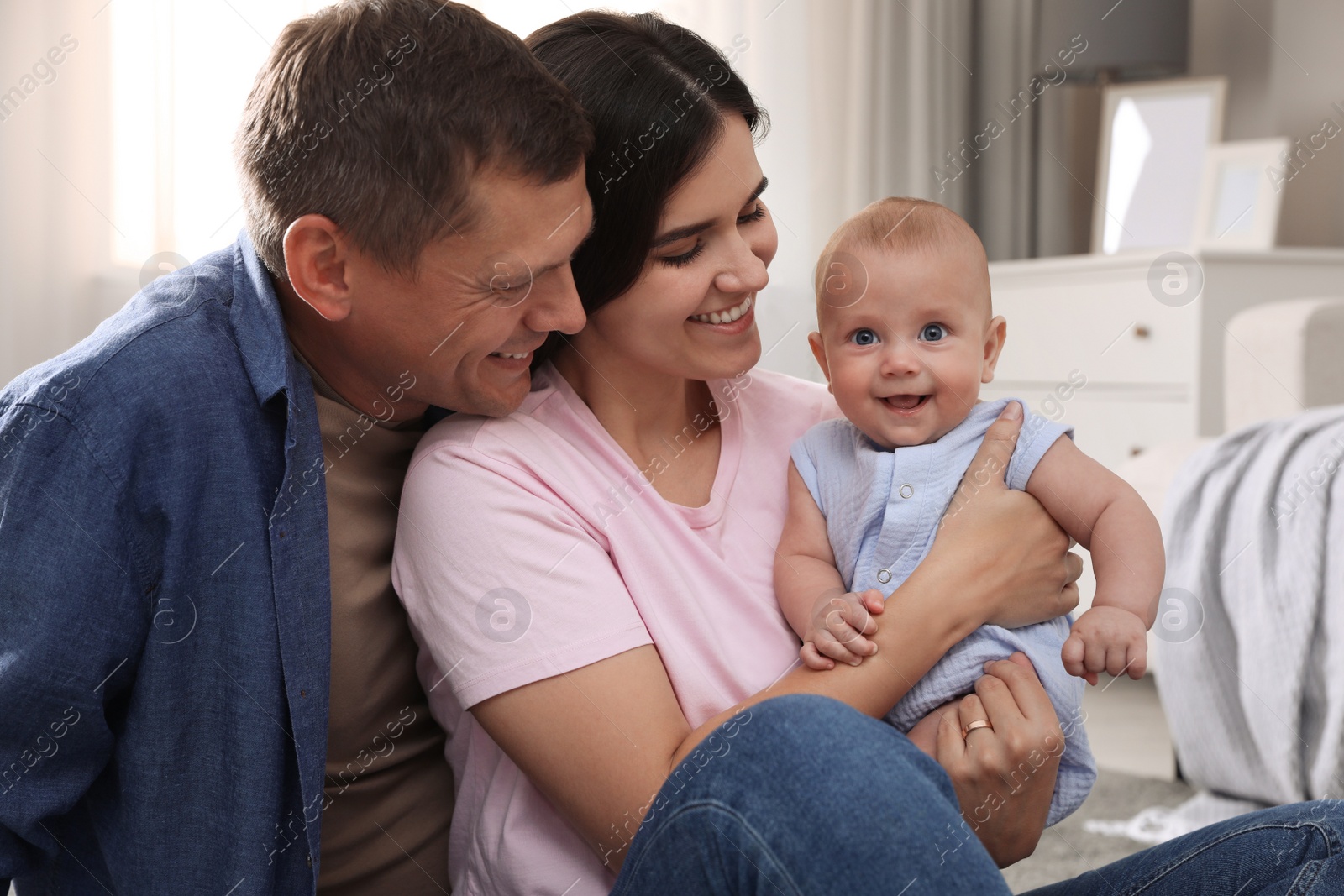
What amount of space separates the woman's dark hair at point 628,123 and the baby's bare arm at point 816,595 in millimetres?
286

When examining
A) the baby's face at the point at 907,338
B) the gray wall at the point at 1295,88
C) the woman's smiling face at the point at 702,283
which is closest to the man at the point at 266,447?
the woman's smiling face at the point at 702,283

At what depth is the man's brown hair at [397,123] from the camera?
0.96m

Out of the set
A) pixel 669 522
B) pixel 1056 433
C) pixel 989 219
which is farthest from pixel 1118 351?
pixel 669 522

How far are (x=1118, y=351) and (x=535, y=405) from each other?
2464 mm

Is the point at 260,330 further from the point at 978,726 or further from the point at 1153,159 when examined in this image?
the point at 1153,159

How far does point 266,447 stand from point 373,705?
274 mm

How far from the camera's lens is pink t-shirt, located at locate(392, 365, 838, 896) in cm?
96

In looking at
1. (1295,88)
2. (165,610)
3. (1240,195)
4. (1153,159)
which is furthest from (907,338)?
(1295,88)

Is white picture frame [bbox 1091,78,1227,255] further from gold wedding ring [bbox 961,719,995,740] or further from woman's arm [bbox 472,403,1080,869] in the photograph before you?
gold wedding ring [bbox 961,719,995,740]

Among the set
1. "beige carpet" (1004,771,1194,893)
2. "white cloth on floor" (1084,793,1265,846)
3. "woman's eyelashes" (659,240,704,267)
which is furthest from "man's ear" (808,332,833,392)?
"white cloth on floor" (1084,793,1265,846)

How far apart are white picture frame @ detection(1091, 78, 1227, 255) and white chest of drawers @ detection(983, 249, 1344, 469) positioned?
0.40 metres

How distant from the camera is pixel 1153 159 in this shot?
12.4ft

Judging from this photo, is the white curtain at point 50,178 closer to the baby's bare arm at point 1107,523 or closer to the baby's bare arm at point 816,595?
the baby's bare arm at point 816,595

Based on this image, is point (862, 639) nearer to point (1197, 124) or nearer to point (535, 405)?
point (535, 405)
